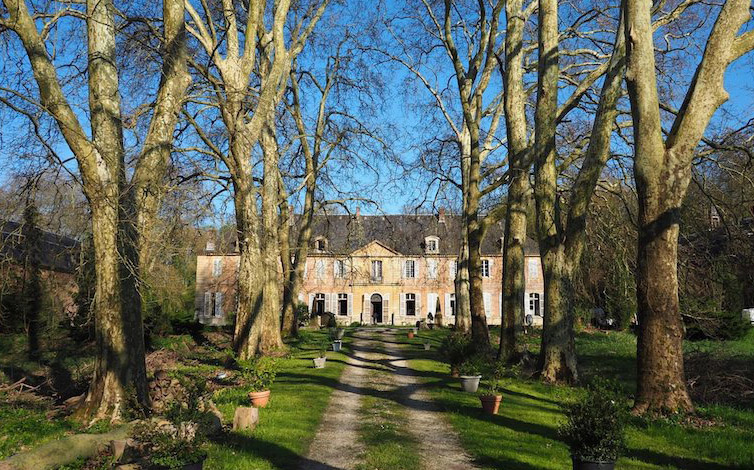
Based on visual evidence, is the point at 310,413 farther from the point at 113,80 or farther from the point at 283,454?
the point at 113,80

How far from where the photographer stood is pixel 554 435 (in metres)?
8.52

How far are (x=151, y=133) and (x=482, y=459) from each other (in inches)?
290

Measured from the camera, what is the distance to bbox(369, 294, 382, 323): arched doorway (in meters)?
51.0

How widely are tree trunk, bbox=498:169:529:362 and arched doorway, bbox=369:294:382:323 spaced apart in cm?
3597

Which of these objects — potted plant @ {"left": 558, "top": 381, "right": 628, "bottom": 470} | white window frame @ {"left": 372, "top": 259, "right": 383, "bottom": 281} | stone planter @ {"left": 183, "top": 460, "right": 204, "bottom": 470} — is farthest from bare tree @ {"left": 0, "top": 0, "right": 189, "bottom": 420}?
white window frame @ {"left": 372, "top": 259, "right": 383, "bottom": 281}

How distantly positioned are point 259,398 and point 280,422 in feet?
3.78

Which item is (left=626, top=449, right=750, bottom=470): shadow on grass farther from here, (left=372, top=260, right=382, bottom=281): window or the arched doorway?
the arched doorway

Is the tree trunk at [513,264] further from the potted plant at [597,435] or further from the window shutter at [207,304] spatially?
the window shutter at [207,304]

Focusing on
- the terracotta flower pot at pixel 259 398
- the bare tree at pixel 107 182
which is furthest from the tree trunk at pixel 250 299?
the bare tree at pixel 107 182

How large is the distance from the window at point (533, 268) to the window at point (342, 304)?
15564mm

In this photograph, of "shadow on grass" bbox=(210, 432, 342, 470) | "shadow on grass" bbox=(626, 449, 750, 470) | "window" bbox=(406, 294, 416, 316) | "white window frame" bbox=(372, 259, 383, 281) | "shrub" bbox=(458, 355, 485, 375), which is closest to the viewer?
"shadow on grass" bbox=(626, 449, 750, 470)

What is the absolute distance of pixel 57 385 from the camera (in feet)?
47.1

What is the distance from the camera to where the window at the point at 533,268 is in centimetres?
4884

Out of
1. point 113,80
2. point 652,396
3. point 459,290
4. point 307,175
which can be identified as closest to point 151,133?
point 113,80
